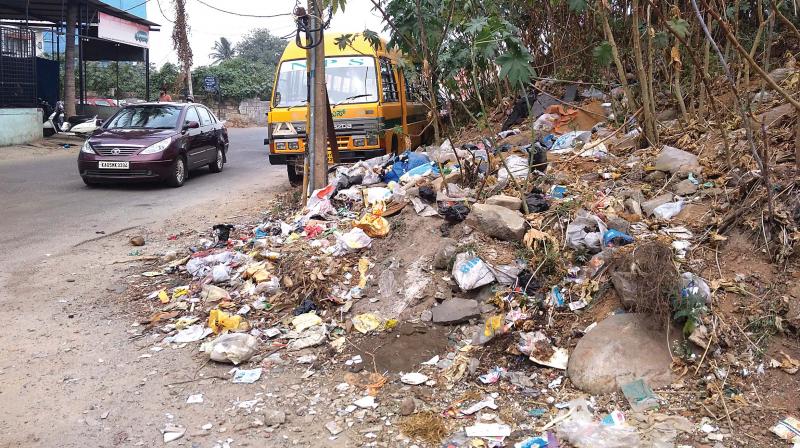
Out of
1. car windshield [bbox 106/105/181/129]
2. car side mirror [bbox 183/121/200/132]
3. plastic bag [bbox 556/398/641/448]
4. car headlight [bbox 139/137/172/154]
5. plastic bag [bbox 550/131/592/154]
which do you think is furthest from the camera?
car side mirror [bbox 183/121/200/132]

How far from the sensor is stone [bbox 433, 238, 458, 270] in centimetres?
480

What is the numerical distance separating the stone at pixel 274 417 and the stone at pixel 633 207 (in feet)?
10.5

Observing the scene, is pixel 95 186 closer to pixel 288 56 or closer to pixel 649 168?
pixel 288 56

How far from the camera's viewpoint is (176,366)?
4.12 metres

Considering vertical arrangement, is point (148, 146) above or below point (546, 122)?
below

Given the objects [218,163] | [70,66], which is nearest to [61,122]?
[70,66]

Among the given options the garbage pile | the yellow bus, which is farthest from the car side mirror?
the garbage pile

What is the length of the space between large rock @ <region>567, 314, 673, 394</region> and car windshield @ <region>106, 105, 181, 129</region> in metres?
9.90

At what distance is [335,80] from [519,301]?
7025 mm

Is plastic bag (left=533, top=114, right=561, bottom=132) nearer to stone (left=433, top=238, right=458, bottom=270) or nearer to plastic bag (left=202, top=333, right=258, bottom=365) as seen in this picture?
stone (left=433, top=238, right=458, bottom=270)

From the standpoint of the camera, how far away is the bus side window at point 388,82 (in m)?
10.5

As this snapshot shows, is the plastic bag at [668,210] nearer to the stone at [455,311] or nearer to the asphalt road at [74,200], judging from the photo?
the stone at [455,311]

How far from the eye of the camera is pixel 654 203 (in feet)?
17.0

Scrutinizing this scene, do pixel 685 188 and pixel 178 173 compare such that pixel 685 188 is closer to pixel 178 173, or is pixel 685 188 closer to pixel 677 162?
pixel 677 162
